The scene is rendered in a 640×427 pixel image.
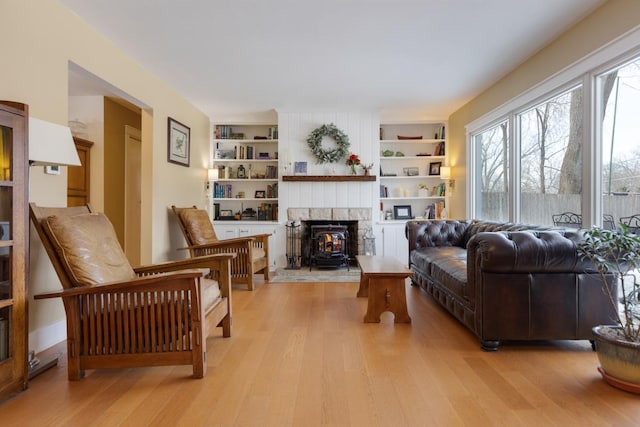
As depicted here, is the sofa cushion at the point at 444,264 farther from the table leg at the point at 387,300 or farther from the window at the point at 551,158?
the window at the point at 551,158

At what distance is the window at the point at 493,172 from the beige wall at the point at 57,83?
148 inches

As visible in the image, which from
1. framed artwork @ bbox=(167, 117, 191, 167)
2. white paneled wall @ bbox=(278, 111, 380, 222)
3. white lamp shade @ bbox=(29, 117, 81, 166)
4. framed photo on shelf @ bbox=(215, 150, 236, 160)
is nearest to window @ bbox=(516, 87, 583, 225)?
white paneled wall @ bbox=(278, 111, 380, 222)

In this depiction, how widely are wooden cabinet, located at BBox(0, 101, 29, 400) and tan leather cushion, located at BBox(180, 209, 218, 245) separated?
265 cm

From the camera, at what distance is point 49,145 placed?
2.22m

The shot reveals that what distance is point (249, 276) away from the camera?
4.51 meters

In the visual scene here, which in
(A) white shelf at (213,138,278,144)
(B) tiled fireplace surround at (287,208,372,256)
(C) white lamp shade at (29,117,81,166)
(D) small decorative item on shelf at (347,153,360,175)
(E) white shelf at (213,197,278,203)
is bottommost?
(B) tiled fireplace surround at (287,208,372,256)

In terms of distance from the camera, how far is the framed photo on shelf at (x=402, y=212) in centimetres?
664

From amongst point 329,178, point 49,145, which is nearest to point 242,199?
point 329,178

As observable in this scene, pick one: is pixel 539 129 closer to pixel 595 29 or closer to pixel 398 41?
pixel 595 29

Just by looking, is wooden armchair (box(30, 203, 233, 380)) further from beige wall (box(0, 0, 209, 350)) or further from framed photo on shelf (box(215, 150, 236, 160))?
framed photo on shelf (box(215, 150, 236, 160))

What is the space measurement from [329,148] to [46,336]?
4.55 metres

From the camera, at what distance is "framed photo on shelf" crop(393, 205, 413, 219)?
6.64 metres

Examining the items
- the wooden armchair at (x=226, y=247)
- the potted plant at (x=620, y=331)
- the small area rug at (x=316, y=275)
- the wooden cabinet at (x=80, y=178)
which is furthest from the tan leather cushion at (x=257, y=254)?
the potted plant at (x=620, y=331)

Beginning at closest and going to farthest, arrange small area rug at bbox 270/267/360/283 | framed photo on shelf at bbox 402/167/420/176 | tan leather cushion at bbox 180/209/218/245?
tan leather cushion at bbox 180/209/218/245 < small area rug at bbox 270/267/360/283 < framed photo on shelf at bbox 402/167/420/176
